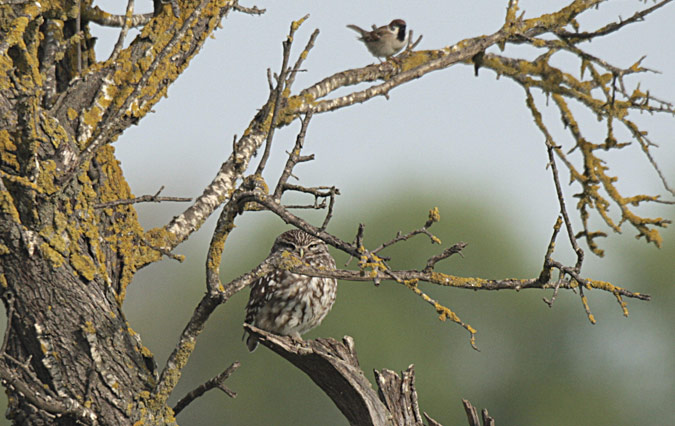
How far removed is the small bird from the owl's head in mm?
2607

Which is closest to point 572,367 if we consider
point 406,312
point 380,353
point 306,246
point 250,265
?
point 406,312

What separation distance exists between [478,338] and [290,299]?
25.6 m

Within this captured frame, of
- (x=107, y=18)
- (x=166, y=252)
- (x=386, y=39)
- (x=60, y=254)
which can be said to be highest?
(x=386, y=39)

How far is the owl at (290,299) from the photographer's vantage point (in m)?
6.25

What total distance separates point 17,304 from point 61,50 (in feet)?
3.64

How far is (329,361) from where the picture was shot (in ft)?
14.5

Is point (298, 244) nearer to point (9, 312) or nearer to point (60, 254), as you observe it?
point (60, 254)

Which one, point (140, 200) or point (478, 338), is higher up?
point (478, 338)

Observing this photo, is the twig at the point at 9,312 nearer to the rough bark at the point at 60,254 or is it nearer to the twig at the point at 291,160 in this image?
the rough bark at the point at 60,254

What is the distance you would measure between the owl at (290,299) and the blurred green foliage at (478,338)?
18.6 m

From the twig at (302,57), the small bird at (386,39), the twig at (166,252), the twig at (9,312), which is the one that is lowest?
the twig at (9,312)

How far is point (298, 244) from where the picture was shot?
21.4 feet

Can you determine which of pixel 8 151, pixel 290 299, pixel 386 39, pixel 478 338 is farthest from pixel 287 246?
pixel 478 338

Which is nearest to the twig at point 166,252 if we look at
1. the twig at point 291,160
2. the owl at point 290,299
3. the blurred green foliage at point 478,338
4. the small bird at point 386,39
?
the twig at point 291,160
